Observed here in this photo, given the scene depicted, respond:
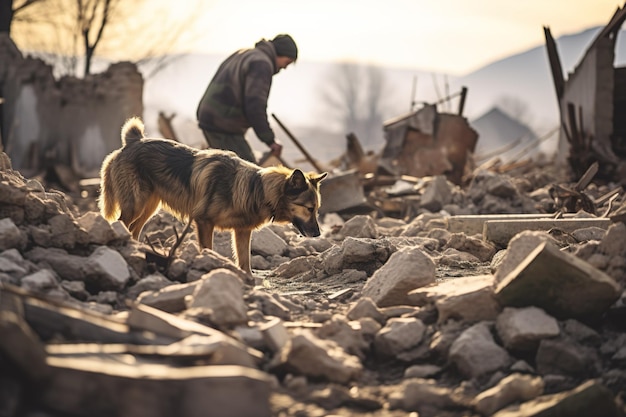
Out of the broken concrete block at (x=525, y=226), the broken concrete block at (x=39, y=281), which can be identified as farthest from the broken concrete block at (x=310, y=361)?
the broken concrete block at (x=525, y=226)

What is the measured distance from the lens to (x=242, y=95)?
9.58 meters

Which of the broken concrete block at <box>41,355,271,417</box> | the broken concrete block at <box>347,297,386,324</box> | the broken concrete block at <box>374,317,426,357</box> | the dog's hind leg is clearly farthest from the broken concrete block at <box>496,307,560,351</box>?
the dog's hind leg

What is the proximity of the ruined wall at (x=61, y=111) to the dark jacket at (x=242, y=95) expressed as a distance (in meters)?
10.2

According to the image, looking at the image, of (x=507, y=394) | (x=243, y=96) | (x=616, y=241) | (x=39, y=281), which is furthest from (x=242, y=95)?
(x=507, y=394)

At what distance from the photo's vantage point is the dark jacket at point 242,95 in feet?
30.6

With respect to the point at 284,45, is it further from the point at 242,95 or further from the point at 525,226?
the point at 525,226

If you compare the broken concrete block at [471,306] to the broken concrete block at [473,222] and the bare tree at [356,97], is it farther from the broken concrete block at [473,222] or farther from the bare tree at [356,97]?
the bare tree at [356,97]

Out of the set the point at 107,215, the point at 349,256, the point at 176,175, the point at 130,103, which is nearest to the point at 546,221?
the point at 349,256

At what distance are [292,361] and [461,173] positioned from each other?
14496mm

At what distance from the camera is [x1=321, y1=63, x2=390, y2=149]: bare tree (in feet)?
380

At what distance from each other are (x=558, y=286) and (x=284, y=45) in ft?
19.9

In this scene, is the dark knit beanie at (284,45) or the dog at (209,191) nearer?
the dog at (209,191)

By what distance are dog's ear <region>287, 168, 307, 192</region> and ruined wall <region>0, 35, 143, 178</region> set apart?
12598mm

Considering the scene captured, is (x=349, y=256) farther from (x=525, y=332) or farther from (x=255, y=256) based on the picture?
(x=525, y=332)
